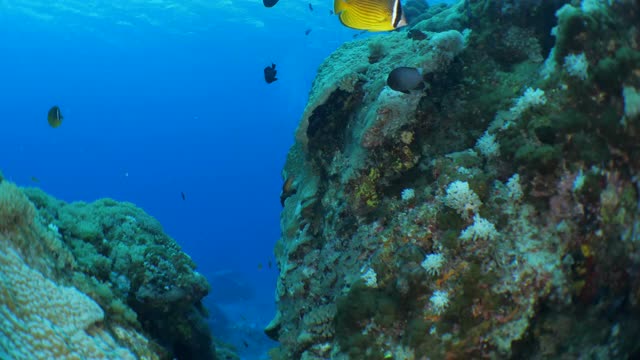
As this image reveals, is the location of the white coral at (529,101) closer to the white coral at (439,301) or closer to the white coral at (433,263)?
the white coral at (433,263)

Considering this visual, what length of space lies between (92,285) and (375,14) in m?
3.68

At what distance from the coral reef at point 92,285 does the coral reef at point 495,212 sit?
65.4 inches

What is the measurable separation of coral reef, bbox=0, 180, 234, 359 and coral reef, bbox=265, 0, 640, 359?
1.66 meters

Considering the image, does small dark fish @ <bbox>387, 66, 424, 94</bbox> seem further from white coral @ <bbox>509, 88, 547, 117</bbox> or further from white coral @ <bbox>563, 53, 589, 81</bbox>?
white coral @ <bbox>563, 53, 589, 81</bbox>

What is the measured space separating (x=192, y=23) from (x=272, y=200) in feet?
142

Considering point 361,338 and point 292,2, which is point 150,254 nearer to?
point 361,338

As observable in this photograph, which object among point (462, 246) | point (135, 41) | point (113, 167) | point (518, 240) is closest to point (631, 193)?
point (518, 240)

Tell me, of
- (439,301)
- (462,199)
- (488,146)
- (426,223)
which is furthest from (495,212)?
(439,301)

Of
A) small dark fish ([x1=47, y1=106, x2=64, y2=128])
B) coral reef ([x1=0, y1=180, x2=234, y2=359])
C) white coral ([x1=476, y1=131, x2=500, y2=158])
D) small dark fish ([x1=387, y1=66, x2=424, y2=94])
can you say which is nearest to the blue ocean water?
small dark fish ([x1=47, y1=106, x2=64, y2=128])

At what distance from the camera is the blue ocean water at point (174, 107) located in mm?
40281

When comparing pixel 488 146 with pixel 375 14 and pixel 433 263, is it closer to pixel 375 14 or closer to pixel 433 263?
pixel 433 263

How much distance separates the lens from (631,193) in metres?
3.11

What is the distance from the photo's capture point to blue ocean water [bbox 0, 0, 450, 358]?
4028cm

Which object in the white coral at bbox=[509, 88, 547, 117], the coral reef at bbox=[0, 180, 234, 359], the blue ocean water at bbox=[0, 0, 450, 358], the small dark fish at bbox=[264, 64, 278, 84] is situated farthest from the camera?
the blue ocean water at bbox=[0, 0, 450, 358]
